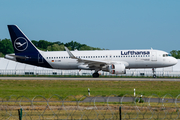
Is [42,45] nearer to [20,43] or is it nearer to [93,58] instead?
[20,43]

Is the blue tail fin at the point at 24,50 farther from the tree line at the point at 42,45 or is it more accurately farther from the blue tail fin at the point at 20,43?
the tree line at the point at 42,45

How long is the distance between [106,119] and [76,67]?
36.1 m

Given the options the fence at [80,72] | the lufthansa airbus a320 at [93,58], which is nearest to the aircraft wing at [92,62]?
the lufthansa airbus a320 at [93,58]

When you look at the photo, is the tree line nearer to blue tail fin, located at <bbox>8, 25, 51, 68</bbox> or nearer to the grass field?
blue tail fin, located at <bbox>8, 25, 51, 68</bbox>

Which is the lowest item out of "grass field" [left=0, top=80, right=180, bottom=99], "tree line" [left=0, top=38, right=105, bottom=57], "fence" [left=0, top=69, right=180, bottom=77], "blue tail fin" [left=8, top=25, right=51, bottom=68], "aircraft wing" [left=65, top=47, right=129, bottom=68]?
"grass field" [left=0, top=80, right=180, bottom=99]

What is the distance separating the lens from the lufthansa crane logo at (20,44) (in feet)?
172

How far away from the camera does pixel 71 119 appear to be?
51.0 feet

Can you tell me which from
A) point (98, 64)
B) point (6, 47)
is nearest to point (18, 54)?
point (98, 64)

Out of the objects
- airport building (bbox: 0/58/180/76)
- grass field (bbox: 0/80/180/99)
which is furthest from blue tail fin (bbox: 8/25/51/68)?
airport building (bbox: 0/58/180/76)

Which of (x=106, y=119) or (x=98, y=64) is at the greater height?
(x=98, y=64)

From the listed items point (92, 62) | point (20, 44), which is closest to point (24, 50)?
point (20, 44)

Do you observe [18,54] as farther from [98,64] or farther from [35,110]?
[35,110]

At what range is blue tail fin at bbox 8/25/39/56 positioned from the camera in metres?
52.5

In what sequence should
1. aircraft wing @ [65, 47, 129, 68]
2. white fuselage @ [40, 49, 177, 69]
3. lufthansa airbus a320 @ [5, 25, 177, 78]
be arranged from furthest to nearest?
white fuselage @ [40, 49, 177, 69] → lufthansa airbus a320 @ [5, 25, 177, 78] → aircraft wing @ [65, 47, 129, 68]
